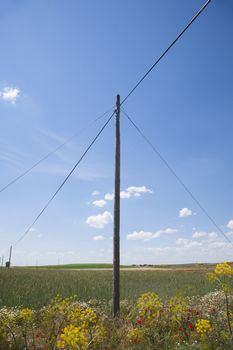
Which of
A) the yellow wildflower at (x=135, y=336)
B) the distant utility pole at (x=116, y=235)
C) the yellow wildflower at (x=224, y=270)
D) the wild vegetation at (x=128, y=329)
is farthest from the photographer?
the distant utility pole at (x=116, y=235)

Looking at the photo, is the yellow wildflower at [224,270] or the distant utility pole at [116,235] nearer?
the yellow wildflower at [224,270]

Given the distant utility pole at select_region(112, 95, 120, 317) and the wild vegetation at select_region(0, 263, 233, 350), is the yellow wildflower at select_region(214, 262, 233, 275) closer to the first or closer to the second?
the wild vegetation at select_region(0, 263, 233, 350)

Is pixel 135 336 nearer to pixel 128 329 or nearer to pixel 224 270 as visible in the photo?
pixel 128 329

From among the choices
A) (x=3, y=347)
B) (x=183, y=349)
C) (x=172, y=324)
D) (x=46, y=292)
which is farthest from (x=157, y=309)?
(x=46, y=292)

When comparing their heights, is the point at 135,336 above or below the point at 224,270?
below

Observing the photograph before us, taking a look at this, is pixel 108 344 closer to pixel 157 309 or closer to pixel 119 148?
pixel 157 309

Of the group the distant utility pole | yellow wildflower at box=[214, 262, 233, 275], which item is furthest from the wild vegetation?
the distant utility pole

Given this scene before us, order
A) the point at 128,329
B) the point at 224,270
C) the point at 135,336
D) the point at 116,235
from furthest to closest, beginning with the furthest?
the point at 116,235 < the point at 128,329 < the point at 135,336 < the point at 224,270

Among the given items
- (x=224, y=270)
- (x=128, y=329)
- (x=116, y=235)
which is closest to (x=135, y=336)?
(x=128, y=329)

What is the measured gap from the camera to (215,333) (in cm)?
776

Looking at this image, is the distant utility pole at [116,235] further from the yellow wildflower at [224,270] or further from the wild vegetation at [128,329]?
the yellow wildflower at [224,270]

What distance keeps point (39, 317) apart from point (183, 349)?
15.8 ft

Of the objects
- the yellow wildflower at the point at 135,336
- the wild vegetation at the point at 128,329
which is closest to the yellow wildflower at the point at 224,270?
the wild vegetation at the point at 128,329

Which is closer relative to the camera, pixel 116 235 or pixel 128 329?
pixel 128 329
